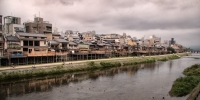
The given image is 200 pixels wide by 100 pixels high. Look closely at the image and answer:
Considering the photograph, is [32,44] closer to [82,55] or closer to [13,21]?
[82,55]

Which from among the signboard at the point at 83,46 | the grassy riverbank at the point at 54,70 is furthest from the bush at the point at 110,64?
the signboard at the point at 83,46

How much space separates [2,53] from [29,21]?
3095cm

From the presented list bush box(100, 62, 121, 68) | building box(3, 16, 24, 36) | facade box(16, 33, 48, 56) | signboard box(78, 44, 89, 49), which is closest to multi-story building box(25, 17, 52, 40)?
building box(3, 16, 24, 36)

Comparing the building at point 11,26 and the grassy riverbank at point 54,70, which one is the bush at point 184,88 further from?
the building at point 11,26

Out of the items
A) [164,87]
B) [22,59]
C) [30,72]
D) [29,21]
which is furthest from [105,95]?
[29,21]

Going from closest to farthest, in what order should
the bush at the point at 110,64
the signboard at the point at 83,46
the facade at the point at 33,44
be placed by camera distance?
the facade at the point at 33,44 < the bush at the point at 110,64 < the signboard at the point at 83,46

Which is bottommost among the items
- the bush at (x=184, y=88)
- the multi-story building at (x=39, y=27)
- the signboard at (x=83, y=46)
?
the bush at (x=184, y=88)

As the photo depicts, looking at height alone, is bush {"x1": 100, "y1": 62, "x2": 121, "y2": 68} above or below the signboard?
below

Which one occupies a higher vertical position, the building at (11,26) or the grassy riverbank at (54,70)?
the building at (11,26)

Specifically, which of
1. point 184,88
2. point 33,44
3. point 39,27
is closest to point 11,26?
point 39,27

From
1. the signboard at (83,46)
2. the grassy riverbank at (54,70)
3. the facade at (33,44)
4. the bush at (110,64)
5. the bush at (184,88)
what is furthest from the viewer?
the signboard at (83,46)

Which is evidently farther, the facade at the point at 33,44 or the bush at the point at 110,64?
the bush at the point at 110,64

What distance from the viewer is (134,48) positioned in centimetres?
9650

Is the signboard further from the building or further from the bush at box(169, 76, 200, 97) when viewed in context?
the bush at box(169, 76, 200, 97)
